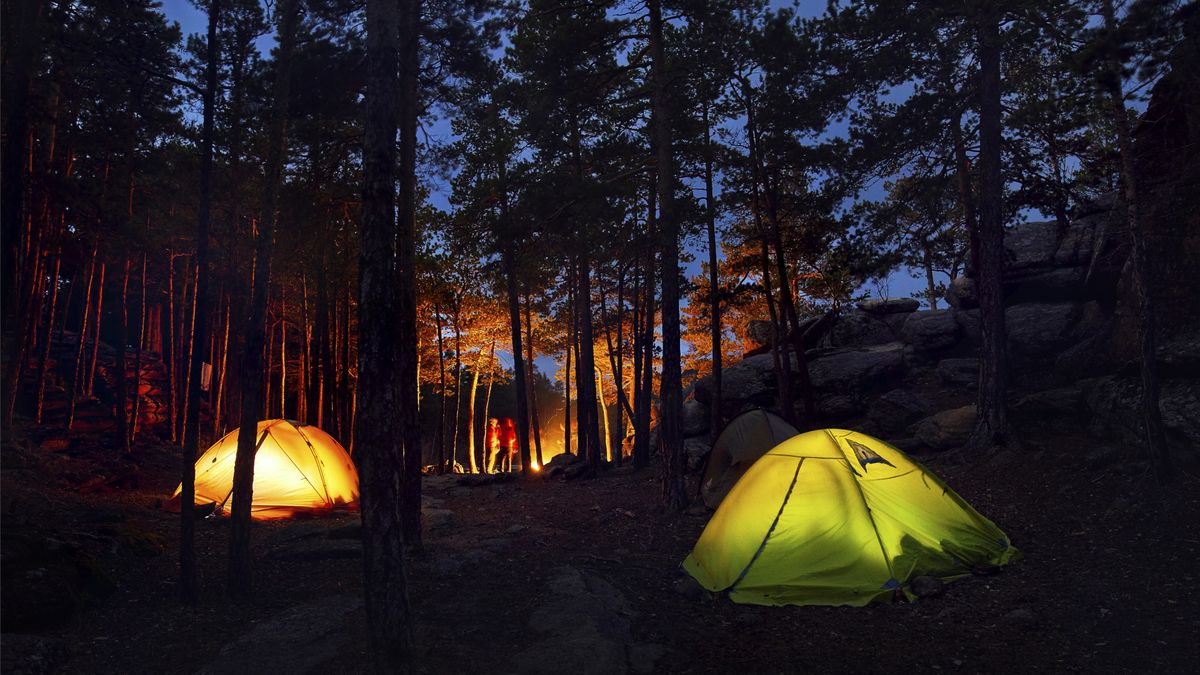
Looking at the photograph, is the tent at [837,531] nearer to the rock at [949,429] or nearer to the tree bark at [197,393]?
the rock at [949,429]

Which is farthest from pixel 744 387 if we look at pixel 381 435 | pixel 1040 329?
pixel 381 435

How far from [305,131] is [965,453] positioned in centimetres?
1398

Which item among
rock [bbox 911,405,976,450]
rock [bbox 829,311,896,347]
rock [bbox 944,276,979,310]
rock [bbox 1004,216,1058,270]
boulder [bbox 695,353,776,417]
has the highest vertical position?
rock [bbox 1004,216,1058,270]

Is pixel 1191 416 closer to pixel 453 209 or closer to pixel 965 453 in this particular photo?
pixel 965 453

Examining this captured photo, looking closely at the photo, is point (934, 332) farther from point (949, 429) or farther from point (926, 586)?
point (926, 586)

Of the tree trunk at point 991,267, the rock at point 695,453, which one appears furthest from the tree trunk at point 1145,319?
the rock at point 695,453

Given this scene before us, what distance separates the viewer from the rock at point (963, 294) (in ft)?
67.7

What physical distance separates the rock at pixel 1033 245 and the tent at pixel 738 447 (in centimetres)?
972

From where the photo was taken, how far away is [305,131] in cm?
1144

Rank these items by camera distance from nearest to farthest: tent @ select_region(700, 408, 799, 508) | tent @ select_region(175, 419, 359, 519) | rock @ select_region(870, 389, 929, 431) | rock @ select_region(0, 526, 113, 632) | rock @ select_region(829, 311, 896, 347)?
1. rock @ select_region(0, 526, 113, 632)
2. tent @ select_region(700, 408, 799, 508)
3. tent @ select_region(175, 419, 359, 519)
4. rock @ select_region(870, 389, 929, 431)
5. rock @ select_region(829, 311, 896, 347)

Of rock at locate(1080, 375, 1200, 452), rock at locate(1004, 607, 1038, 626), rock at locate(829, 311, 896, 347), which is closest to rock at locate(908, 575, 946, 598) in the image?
rock at locate(1004, 607, 1038, 626)

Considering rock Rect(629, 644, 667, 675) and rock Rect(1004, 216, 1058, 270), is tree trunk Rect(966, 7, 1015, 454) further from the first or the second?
rock Rect(629, 644, 667, 675)

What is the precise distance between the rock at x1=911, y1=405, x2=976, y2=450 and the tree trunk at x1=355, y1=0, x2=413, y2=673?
1256 centimetres

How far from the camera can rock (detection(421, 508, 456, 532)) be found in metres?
12.9
